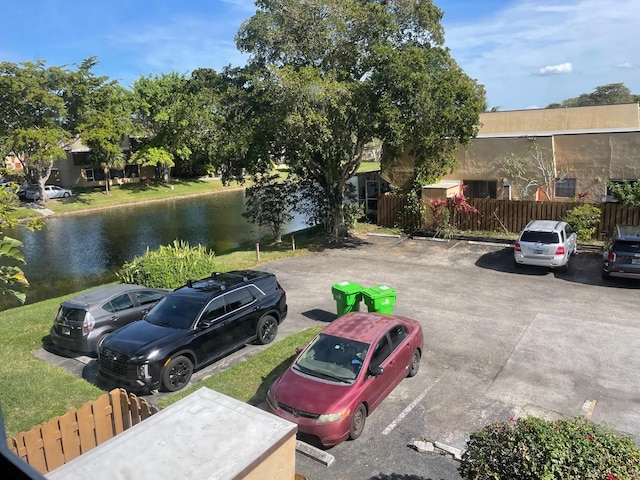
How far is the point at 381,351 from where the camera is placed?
884cm

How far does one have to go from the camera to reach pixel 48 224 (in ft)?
125

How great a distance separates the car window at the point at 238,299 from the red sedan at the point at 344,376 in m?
2.80

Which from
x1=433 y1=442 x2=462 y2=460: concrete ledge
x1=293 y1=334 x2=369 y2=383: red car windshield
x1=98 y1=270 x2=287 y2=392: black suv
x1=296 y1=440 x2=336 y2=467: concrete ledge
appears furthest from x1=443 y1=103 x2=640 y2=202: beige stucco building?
x1=296 y1=440 x2=336 y2=467: concrete ledge

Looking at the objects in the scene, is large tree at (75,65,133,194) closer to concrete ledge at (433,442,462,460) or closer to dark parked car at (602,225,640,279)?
dark parked car at (602,225,640,279)

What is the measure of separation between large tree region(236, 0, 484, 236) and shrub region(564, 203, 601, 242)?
5.43m

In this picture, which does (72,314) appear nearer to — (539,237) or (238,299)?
(238,299)

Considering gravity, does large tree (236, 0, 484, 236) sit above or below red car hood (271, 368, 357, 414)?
above

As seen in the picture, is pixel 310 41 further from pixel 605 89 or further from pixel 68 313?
pixel 605 89

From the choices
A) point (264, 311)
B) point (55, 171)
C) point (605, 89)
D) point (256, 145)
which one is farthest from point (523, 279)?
point (605, 89)

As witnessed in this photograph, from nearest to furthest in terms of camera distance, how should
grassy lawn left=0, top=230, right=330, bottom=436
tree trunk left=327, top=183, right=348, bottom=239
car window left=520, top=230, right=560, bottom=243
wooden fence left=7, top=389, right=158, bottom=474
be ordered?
wooden fence left=7, top=389, right=158, bottom=474
grassy lawn left=0, top=230, right=330, bottom=436
car window left=520, top=230, right=560, bottom=243
tree trunk left=327, top=183, right=348, bottom=239

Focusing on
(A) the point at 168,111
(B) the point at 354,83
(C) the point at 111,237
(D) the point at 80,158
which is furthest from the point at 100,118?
(B) the point at 354,83

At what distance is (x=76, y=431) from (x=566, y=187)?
23656mm

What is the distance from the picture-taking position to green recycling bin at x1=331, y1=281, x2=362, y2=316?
479 inches

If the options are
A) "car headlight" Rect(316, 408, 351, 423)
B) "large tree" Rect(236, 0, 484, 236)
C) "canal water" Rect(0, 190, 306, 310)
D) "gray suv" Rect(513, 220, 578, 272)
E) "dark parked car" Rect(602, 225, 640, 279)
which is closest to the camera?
"car headlight" Rect(316, 408, 351, 423)
